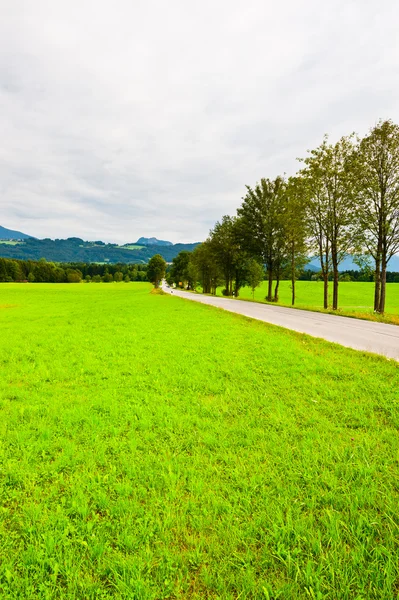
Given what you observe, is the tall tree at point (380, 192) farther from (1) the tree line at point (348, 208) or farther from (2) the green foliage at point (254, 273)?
(2) the green foliage at point (254, 273)

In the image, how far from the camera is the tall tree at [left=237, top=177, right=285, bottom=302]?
35719 mm

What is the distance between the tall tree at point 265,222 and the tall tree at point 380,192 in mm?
13143

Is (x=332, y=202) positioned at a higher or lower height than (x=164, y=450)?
higher

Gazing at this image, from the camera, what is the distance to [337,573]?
234 cm

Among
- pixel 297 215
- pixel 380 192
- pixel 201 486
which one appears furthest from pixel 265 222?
pixel 201 486

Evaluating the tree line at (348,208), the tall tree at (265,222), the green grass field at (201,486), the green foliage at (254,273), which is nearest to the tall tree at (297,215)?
the tree line at (348,208)

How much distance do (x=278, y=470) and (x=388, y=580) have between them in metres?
1.49

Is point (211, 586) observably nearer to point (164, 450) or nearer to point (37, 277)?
point (164, 450)

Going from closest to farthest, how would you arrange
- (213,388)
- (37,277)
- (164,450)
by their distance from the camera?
(164,450)
(213,388)
(37,277)

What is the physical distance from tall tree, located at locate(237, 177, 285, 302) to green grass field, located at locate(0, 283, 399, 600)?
1228 inches

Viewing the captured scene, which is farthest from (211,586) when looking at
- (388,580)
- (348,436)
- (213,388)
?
(213,388)

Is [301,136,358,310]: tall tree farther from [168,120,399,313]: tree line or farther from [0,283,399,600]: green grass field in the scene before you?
[0,283,399,600]: green grass field

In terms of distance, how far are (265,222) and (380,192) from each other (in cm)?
1548

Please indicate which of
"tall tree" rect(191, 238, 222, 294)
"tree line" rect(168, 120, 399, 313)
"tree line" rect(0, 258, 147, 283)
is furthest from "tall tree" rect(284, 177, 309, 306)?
"tree line" rect(0, 258, 147, 283)
